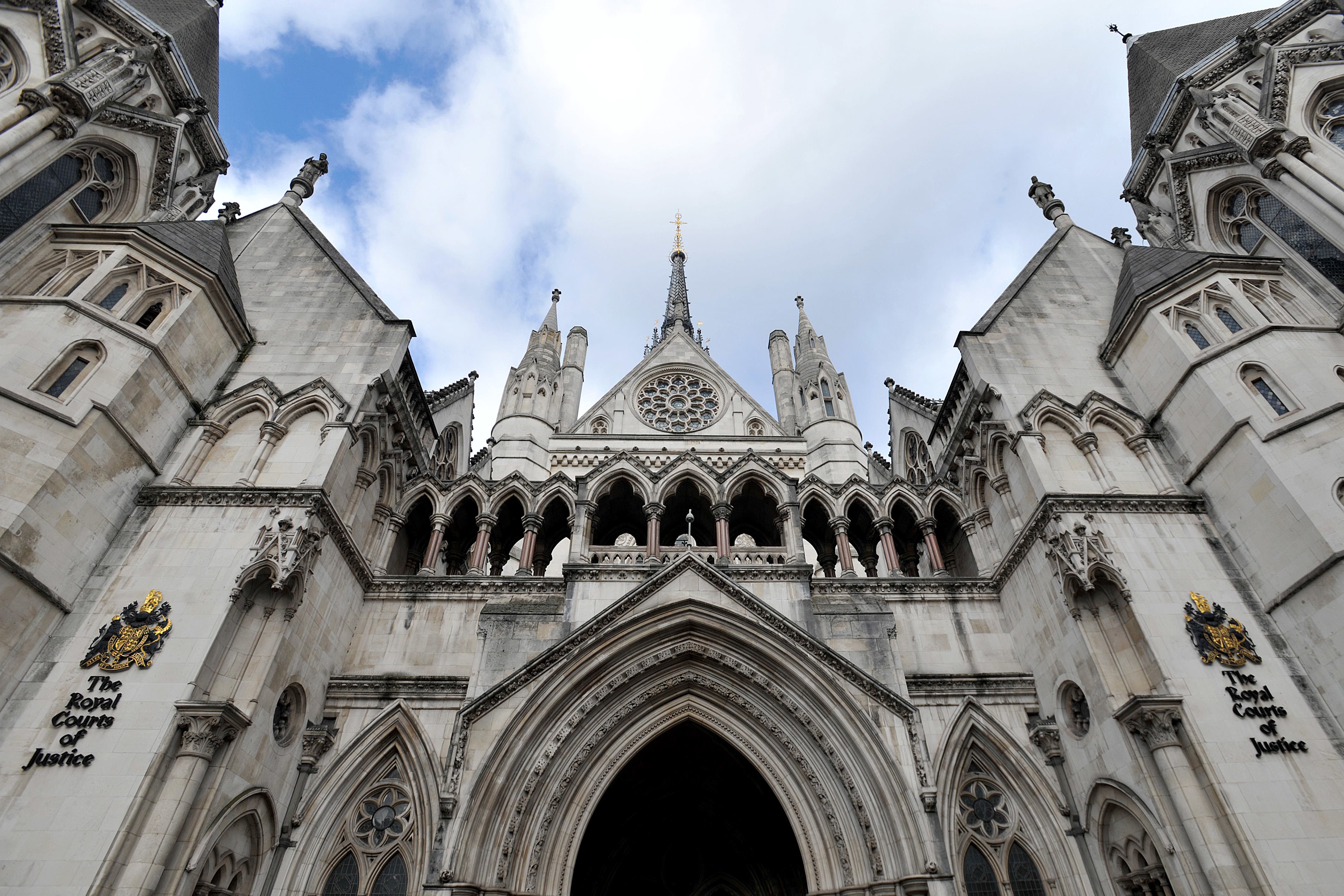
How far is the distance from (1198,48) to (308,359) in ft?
76.9

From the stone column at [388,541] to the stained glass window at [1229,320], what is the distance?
16.8m

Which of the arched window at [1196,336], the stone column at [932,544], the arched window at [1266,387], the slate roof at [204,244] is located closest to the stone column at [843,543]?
the stone column at [932,544]

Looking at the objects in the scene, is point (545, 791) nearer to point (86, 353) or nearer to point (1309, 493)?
point (86, 353)

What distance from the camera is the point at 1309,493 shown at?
10406 mm

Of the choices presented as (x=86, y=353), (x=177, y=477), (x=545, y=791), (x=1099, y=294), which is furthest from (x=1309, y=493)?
(x=86, y=353)

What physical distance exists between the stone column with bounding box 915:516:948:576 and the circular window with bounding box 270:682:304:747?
12.4 m

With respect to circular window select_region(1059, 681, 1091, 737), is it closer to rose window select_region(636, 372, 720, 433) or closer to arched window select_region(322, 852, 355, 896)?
arched window select_region(322, 852, 355, 896)

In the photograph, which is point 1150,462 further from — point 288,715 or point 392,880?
point 288,715

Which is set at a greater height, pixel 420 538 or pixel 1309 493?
pixel 420 538

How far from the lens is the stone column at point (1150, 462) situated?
504 inches

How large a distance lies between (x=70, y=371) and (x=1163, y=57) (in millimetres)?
26177

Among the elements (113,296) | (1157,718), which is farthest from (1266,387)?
(113,296)

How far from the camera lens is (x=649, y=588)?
12.8 meters

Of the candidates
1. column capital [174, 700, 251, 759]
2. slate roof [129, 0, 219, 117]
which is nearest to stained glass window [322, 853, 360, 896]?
column capital [174, 700, 251, 759]
